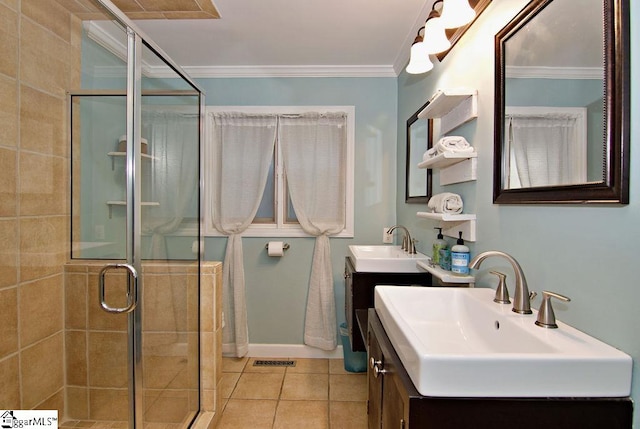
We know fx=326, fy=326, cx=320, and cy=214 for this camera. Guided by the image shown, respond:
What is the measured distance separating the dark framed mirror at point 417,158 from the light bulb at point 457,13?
2.39ft

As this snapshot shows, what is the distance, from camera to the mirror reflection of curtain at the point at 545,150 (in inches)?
35.6


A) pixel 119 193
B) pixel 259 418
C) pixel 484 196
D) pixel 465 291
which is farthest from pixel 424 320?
pixel 119 193

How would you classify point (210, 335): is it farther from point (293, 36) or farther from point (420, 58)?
point (293, 36)

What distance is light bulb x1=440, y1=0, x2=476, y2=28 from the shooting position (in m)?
1.30

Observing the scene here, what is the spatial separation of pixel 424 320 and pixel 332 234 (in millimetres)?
1463

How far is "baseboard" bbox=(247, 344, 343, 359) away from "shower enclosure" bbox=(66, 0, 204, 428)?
908 mm

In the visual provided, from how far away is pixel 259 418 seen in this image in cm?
195

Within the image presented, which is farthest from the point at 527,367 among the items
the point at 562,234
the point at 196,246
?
the point at 196,246

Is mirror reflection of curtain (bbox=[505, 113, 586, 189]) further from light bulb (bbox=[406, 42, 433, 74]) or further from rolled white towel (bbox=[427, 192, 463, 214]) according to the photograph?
light bulb (bbox=[406, 42, 433, 74])

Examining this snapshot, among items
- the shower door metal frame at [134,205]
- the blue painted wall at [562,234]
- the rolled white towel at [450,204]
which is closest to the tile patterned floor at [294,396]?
the shower door metal frame at [134,205]

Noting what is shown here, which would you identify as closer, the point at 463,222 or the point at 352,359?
the point at 463,222

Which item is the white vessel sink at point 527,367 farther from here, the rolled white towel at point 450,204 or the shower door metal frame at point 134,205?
the shower door metal frame at point 134,205

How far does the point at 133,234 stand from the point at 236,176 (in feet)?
4.41

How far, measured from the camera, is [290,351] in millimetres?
2705
